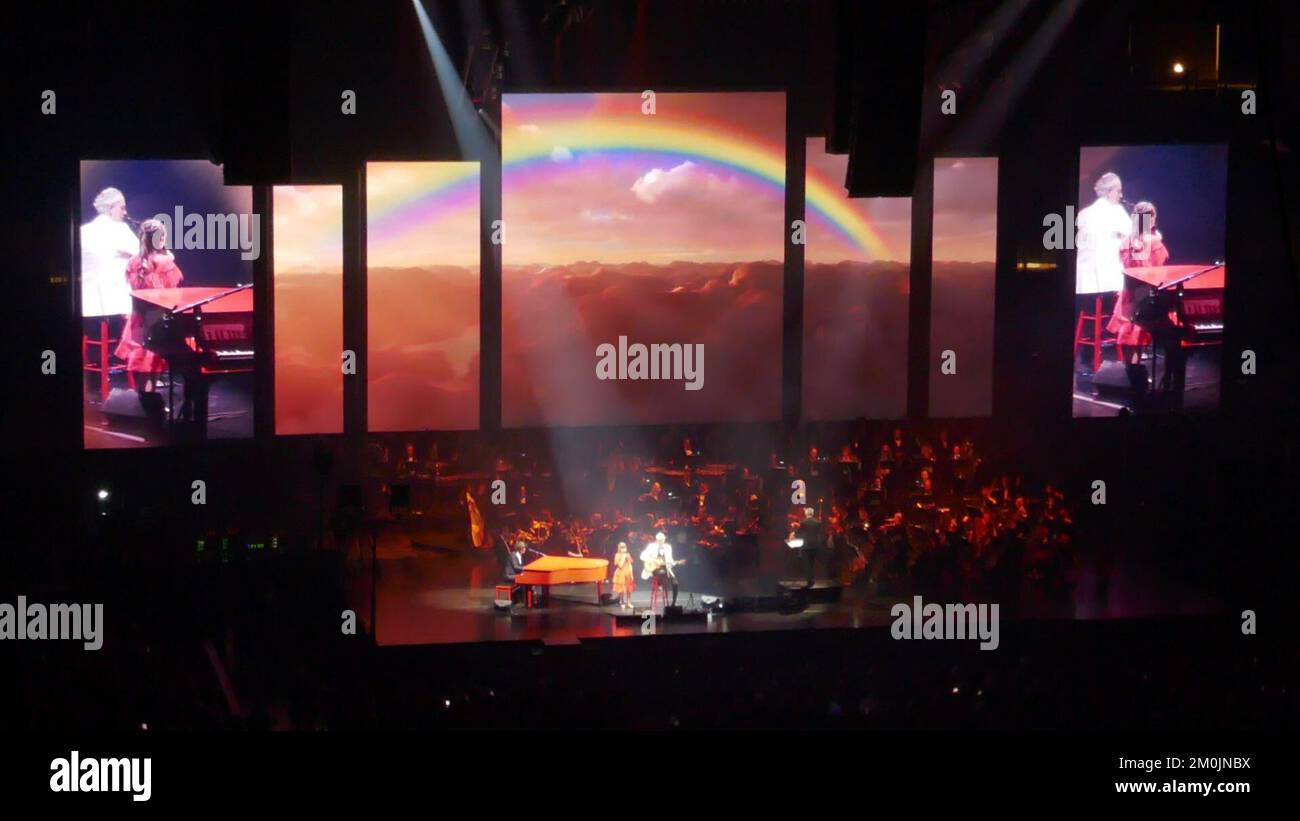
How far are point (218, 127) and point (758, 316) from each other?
19.4 ft

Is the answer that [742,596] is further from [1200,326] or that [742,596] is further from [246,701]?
[1200,326]

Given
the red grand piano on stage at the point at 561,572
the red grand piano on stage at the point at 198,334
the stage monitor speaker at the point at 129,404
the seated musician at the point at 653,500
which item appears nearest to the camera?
the red grand piano on stage at the point at 561,572

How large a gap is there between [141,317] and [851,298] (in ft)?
17.8

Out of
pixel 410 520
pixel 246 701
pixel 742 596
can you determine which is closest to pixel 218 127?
pixel 246 701

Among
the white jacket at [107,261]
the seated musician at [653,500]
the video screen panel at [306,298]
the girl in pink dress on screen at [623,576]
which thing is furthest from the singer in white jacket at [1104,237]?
the white jacket at [107,261]

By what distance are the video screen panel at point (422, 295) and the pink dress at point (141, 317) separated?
1505 mm

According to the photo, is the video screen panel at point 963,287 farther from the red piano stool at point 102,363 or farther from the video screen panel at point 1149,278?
the red piano stool at point 102,363

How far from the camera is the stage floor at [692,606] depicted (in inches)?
350

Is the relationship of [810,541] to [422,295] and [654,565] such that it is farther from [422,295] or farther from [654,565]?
[422,295]

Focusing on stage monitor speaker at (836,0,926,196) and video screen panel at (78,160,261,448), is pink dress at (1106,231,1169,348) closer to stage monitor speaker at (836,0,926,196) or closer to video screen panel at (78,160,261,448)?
stage monitor speaker at (836,0,926,196)
